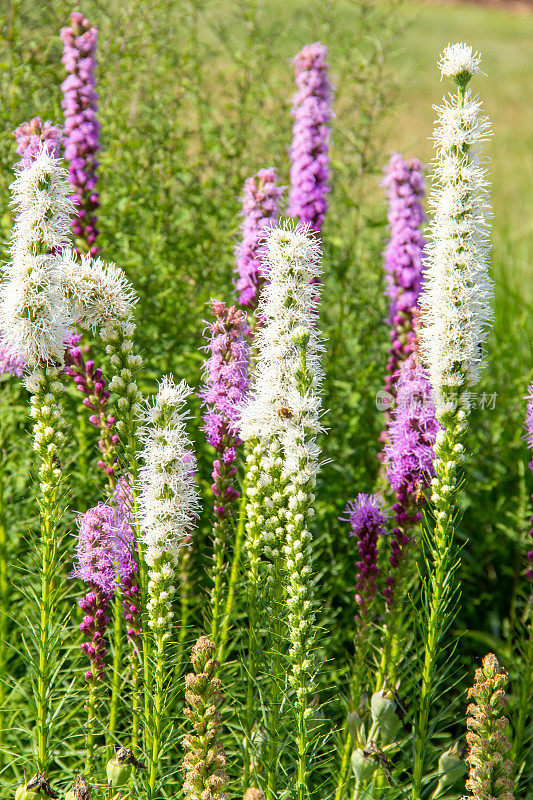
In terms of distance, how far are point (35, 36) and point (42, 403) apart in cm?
364

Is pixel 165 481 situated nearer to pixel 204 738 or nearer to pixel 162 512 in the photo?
pixel 162 512

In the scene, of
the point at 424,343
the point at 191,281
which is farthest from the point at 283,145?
the point at 424,343

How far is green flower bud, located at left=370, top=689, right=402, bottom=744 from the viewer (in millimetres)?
2629

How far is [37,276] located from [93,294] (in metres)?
0.22

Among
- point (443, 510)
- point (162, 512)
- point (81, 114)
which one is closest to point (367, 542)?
point (443, 510)

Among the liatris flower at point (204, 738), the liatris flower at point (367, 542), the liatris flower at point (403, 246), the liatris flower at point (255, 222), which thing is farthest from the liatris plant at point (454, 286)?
the liatris flower at point (403, 246)

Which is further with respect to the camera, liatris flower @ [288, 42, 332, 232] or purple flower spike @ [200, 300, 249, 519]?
liatris flower @ [288, 42, 332, 232]

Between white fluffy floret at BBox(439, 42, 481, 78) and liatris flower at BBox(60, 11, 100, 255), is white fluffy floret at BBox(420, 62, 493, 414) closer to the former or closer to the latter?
white fluffy floret at BBox(439, 42, 481, 78)

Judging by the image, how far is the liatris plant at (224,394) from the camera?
2.83 m

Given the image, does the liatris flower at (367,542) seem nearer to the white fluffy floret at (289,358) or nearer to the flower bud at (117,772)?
the white fluffy floret at (289,358)

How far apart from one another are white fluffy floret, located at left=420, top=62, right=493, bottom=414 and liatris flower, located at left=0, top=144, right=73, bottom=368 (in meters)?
1.17

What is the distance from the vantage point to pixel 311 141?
3.93 meters

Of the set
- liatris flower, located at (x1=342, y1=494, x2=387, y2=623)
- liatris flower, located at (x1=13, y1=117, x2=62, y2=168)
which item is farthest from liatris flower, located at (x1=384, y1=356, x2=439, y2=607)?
liatris flower, located at (x1=13, y1=117, x2=62, y2=168)

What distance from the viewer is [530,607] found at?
3.36 meters
